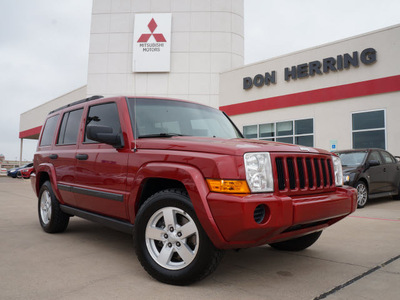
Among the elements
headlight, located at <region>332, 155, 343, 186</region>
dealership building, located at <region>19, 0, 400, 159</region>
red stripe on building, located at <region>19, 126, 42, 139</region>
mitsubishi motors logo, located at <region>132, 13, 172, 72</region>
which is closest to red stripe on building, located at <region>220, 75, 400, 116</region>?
dealership building, located at <region>19, 0, 400, 159</region>

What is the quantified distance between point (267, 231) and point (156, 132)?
5.30 feet

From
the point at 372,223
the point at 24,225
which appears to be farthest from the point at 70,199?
the point at 372,223

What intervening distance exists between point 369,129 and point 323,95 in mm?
2559

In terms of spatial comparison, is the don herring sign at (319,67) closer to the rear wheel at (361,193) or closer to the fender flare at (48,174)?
the rear wheel at (361,193)

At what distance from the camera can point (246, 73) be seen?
18.7 m

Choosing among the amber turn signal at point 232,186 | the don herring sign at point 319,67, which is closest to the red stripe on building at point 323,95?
the don herring sign at point 319,67

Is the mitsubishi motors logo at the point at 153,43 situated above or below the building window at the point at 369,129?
above

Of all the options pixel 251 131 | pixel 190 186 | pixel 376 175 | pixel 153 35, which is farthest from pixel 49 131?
pixel 153 35

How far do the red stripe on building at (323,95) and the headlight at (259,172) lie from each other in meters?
12.8

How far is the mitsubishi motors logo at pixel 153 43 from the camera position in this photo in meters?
21.5

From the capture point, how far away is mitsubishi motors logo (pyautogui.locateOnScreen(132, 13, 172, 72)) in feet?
70.5

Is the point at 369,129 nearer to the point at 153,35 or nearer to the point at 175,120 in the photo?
the point at 175,120

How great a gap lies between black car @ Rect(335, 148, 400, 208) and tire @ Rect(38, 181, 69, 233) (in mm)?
6148

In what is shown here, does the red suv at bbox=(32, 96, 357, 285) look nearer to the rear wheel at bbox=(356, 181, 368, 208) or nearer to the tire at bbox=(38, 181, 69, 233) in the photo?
the tire at bbox=(38, 181, 69, 233)
